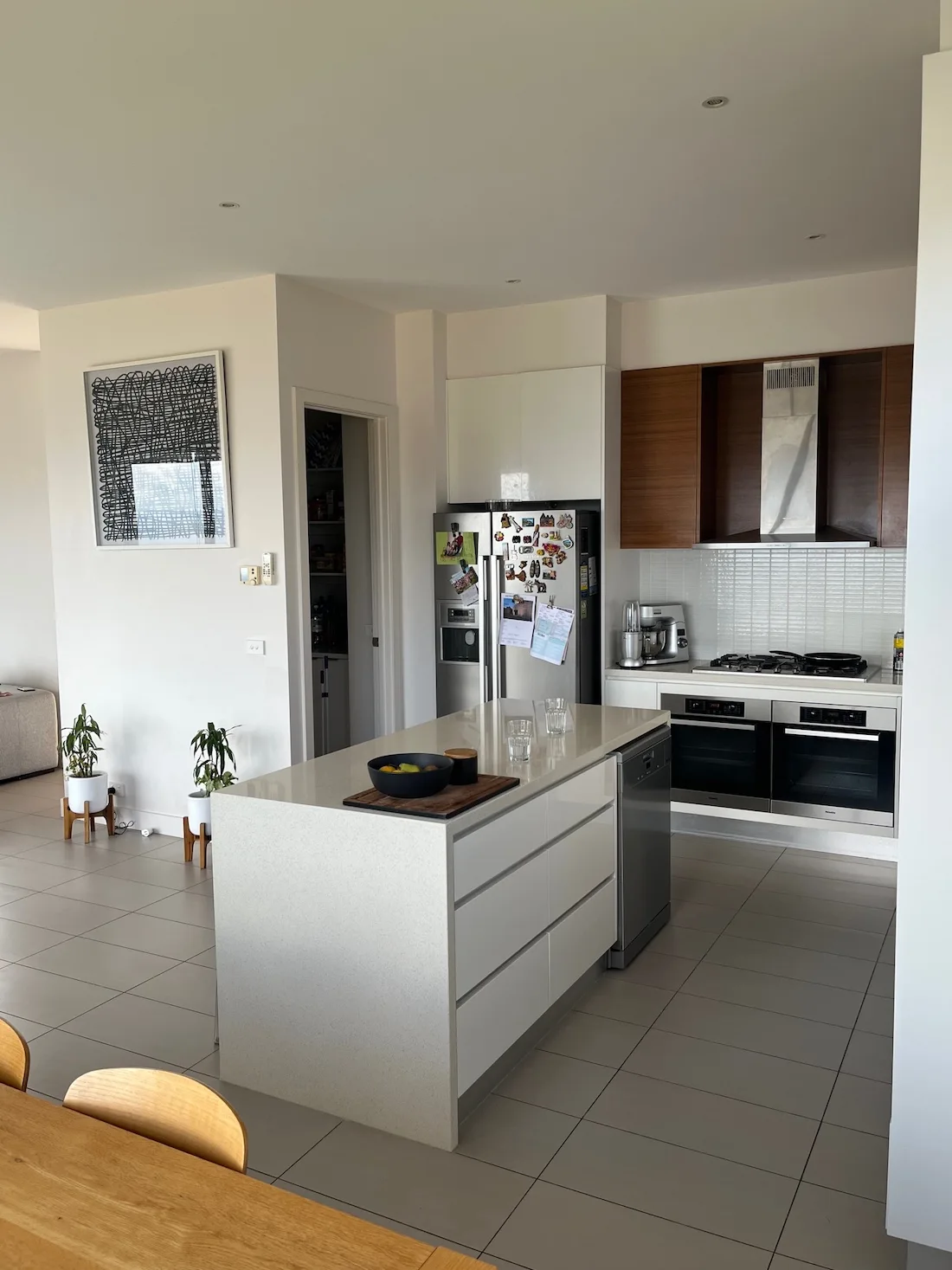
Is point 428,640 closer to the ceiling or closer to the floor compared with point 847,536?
closer to the floor

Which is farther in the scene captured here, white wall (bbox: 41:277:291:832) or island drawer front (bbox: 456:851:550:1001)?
white wall (bbox: 41:277:291:832)

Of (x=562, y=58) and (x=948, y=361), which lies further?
(x=562, y=58)

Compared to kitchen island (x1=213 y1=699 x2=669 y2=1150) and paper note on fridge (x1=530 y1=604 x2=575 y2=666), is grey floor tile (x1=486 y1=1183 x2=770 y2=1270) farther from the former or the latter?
paper note on fridge (x1=530 y1=604 x2=575 y2=666)

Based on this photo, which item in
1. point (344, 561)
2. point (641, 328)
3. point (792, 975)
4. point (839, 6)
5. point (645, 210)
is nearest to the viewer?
point (839, 6)

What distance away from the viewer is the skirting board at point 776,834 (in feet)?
16.3

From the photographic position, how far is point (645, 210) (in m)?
3.97

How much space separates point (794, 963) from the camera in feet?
12.4

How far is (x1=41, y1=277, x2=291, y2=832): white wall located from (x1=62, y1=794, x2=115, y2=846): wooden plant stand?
0.18m

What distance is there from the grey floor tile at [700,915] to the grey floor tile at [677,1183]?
1539 millimetres

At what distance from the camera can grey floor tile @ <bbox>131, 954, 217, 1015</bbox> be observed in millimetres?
3467

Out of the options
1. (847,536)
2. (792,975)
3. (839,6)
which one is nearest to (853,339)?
(847,536)

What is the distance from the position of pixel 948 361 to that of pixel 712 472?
3674 mm

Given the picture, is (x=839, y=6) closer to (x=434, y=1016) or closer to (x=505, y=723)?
(x=505, y=723)

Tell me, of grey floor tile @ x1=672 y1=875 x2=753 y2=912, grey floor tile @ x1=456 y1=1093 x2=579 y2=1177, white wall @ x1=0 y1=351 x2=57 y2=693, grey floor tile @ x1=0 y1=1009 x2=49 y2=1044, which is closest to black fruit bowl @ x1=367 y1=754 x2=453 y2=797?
grey floor tile @ x1=456 y1=1093 x2=579 y2=1177
